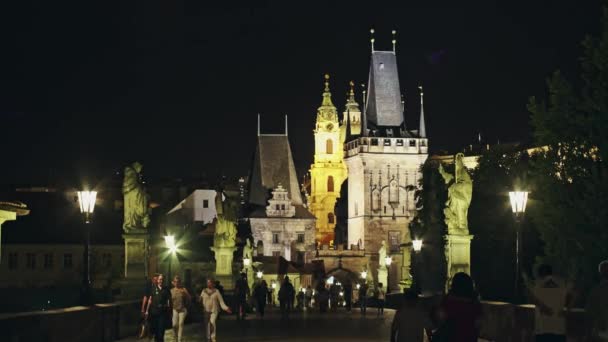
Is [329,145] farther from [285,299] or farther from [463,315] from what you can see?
[463,315]

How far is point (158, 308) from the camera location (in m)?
25.3

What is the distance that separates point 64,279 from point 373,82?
67186mm

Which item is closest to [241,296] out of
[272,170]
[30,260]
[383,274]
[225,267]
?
[225,267]

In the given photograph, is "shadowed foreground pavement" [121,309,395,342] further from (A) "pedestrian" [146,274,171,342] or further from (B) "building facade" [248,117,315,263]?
(B) "building facade" [248,117,315,263]

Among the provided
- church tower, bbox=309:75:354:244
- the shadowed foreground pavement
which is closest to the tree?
the shadowed foreground pavement

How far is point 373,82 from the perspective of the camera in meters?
153

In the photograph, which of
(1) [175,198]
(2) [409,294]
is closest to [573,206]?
(2) [409,294]

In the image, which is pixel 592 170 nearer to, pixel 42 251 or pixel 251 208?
pixel 42 251

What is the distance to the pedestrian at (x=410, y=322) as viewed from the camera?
1560 cm

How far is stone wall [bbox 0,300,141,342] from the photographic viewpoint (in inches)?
749

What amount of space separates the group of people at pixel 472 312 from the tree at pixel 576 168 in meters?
17.9

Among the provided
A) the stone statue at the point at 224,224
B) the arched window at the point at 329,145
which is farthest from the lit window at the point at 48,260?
the arched window at the point at 329,145

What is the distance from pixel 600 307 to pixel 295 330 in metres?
18.0

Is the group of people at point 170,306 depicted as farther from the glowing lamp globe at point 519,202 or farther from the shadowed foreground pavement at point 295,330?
the glowing lamp globe at point 519,202
